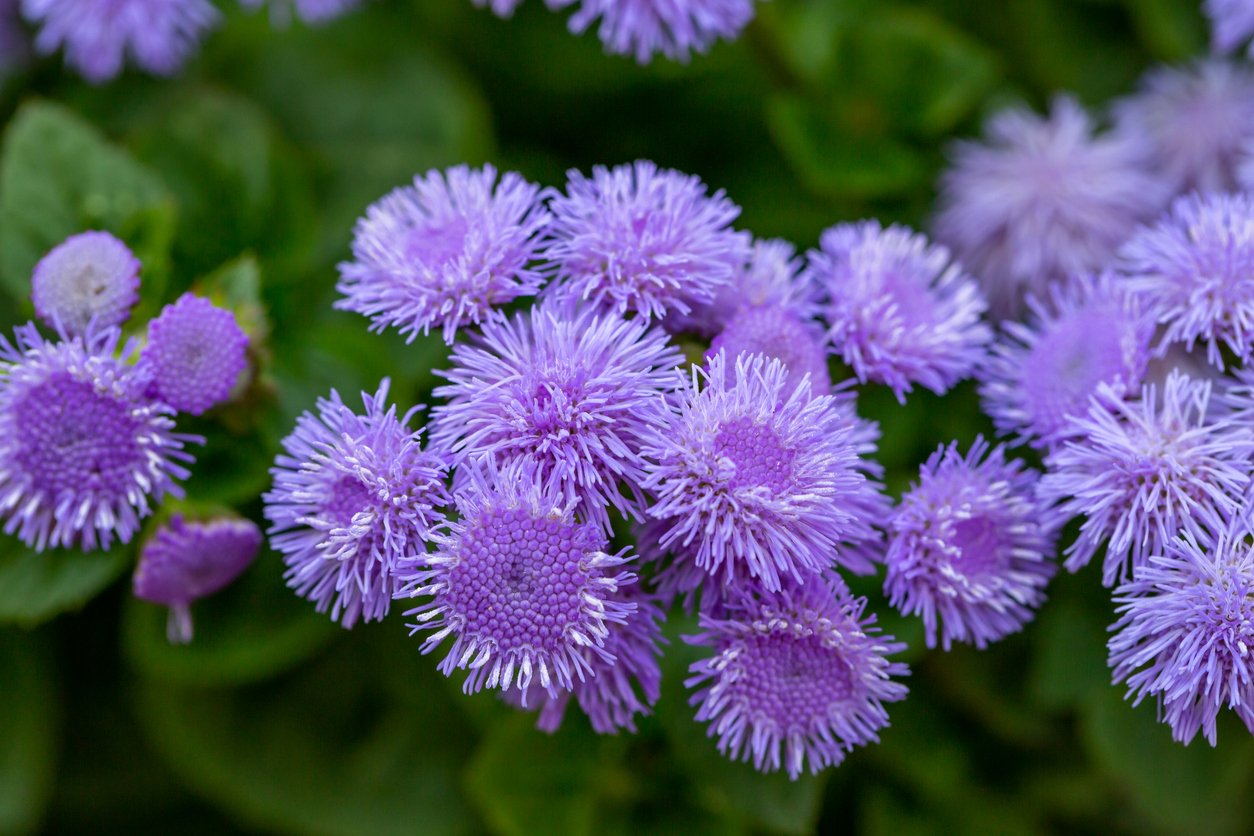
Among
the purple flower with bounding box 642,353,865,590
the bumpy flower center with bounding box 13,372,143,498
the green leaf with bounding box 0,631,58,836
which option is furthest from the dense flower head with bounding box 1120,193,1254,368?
the green leaf with bounding box 0,631,58,836

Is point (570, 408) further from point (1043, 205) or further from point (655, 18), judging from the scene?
point (1043, 205)

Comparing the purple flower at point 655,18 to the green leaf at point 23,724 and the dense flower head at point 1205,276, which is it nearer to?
the dense flower head at point 1205,276

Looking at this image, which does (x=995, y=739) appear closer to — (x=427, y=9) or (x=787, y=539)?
(x=787, y=539)

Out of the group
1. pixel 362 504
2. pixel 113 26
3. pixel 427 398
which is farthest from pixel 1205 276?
pixel 113 26

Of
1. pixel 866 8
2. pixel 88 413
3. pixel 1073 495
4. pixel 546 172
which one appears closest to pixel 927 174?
pixel 866 8

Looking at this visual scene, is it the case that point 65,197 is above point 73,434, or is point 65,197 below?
above
